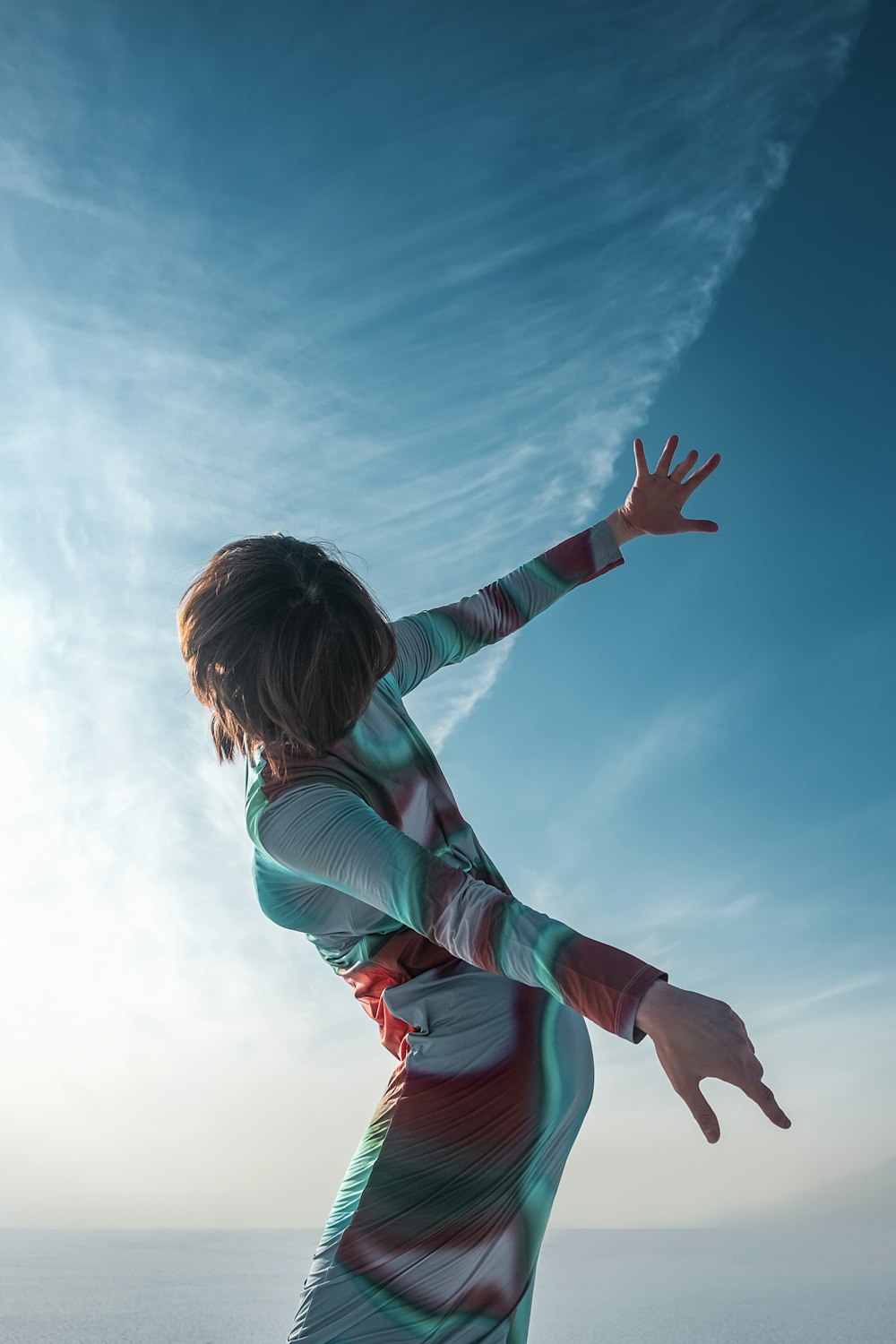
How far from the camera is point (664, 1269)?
186 inches

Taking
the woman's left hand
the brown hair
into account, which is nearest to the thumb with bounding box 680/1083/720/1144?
the brown hair

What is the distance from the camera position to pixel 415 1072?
51.6 inches

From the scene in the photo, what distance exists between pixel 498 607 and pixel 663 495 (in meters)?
0.54

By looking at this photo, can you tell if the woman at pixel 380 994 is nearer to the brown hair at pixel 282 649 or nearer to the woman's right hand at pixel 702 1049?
the brown hair at pixel 282 649

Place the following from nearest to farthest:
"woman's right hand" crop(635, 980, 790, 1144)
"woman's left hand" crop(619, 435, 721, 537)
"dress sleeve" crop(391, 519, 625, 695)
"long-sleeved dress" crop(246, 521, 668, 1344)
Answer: "woman's right hand" crop(635, 980, 790, 1144)
"long-sleeved dress" crop(246, 521, 668, 1344)
"dress sleeve" crop(391, 519, 625, 695)
"woman's left hand" crop(619, 435, 721, 537)

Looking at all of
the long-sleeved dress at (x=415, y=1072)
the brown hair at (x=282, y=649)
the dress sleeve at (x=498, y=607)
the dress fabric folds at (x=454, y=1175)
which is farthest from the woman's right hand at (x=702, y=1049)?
the dress sleeve at (x=498, y=607)

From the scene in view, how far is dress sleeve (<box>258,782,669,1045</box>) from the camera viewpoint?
0.89 m

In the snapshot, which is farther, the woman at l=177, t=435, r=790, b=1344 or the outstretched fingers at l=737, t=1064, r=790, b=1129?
the woman at l=177, t=435, r=790, b=1344

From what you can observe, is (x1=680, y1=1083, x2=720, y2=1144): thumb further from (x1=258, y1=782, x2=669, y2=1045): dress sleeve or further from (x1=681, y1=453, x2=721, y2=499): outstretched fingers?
(x1=681, y1=453, x2=721, y2=499): outstretched fingers

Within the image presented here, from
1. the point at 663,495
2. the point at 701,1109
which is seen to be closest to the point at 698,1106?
the point at 701,1109

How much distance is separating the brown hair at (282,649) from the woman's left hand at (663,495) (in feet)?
3.41

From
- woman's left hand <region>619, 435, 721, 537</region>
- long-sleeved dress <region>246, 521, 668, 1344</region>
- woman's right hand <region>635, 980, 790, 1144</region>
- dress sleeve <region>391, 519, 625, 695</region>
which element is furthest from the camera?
woman's left hand <region>619, 435, 721, 537</region>

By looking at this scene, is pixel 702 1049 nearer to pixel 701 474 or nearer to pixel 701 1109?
pixel 701 1109

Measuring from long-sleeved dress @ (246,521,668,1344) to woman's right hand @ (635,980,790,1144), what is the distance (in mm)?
266
